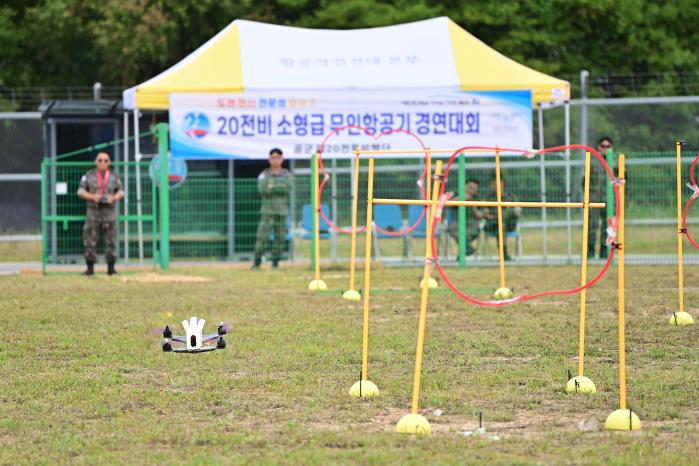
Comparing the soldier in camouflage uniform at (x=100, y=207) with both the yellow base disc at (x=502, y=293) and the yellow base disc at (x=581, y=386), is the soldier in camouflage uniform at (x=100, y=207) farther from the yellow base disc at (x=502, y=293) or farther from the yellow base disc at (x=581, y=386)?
the yellow base disc at (x=581, y=386)

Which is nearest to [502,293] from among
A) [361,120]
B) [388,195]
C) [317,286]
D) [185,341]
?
[317,286]

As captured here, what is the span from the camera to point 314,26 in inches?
1284

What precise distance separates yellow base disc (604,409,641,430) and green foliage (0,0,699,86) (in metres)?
24.9

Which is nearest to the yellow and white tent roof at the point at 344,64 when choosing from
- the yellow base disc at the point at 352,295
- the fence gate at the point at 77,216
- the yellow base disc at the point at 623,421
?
the fence gate at the point at 77,216

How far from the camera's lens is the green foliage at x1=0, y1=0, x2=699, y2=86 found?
106 ft

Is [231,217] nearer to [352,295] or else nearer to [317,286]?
[317,286]

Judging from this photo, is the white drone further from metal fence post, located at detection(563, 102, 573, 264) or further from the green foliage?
the green foliage

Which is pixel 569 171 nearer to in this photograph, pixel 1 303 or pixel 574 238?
pixel 574 238

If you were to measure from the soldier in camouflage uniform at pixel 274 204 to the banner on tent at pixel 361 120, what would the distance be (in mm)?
546

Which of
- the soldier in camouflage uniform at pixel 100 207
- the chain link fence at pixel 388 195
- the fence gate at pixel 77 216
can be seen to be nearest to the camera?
the soldier in camouflage uniform at pixel 100 207

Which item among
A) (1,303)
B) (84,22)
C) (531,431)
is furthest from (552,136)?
(531,431)

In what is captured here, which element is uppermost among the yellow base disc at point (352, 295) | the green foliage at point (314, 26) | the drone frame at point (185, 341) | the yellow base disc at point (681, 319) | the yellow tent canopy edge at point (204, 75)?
the green foliage at point (314, 26)

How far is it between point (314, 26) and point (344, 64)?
40.6ft

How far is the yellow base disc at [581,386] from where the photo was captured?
27.9 ft
